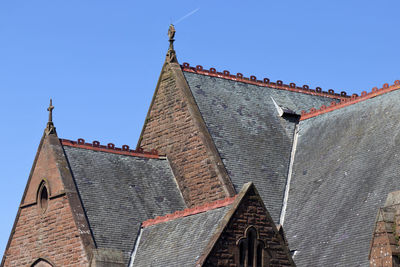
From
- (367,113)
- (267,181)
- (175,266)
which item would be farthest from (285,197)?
(175,266)

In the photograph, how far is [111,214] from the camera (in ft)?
104

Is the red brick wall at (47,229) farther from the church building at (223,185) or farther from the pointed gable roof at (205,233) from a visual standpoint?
the pointed gable roof at (205,233)

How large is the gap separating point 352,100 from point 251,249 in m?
12.9

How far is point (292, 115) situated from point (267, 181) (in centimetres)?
474

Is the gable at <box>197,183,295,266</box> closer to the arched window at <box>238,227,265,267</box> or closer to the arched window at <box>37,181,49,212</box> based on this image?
the arched window at <box>238,227,265,267</box>

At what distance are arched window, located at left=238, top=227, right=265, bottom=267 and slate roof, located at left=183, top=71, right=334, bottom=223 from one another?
752 centimetres

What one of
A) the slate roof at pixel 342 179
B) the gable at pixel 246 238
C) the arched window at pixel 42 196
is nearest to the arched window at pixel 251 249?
the gable at pixel 246 238

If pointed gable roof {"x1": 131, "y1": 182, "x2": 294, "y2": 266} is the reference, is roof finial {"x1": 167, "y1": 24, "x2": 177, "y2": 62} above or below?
above

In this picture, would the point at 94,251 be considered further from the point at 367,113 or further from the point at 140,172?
the point at 367,113

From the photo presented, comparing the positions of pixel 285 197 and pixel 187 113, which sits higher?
pixel 187 113

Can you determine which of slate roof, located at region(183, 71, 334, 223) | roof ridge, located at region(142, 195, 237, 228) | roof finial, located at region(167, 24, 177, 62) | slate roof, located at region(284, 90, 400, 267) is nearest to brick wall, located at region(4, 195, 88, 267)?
roof ridge, located at region(142, 195, 237, 228)

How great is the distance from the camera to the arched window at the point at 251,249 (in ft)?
85.3

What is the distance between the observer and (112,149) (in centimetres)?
3509

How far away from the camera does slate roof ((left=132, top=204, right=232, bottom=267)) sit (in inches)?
1052
